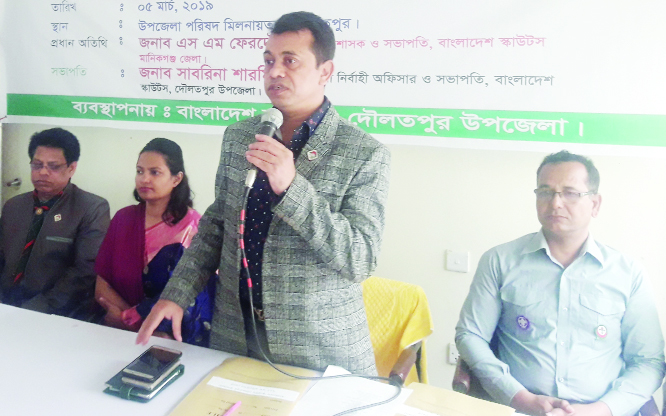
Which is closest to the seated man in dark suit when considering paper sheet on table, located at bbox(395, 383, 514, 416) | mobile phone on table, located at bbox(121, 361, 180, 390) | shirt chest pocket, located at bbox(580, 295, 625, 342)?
mobile phone on table, located at bbox(121, 361, 180, 390)

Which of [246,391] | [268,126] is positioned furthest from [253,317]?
[268,126]

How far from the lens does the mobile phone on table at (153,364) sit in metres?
1.18

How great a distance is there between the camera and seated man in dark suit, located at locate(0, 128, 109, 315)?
2.29 meters

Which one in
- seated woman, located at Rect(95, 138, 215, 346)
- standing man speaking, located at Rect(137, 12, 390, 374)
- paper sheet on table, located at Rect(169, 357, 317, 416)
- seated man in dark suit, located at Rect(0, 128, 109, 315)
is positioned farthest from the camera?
seated man in dark suit, located at Rect(0, 128, 109, 315)

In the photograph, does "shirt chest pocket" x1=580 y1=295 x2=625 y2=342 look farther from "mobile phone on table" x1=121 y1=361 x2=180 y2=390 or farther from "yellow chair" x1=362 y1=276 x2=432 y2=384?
"mobile phone on table" x1=121 y1=361 x2=180 y2=390

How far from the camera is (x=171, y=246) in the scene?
6.94 ft

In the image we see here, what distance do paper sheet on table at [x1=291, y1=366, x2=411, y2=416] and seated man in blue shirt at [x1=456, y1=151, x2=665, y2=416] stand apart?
57 centimetres

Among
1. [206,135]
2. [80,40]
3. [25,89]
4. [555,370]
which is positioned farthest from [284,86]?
[25,89]

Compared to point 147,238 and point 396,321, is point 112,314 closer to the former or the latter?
point 147,238

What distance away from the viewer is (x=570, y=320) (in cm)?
156

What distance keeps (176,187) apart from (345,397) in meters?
1.31

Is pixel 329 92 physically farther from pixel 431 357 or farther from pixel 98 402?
pixel 98 402

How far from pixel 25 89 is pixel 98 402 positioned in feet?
5.99

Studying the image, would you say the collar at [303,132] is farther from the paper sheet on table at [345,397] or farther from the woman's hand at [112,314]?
the woman's hand at [112,314]
